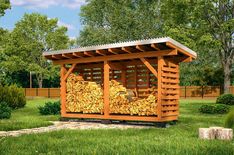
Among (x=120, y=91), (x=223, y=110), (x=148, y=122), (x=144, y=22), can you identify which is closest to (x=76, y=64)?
(x=120, y=91)

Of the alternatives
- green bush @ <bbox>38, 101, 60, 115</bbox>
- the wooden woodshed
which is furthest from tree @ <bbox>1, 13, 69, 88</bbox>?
the wooden woodshed

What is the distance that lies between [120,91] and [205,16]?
1828cm

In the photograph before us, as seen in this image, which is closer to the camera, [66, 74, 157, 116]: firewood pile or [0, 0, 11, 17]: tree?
[66, 74, 157, 116]: firewood pile

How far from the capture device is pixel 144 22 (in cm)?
5044

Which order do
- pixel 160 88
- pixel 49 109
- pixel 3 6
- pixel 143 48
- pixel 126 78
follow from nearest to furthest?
pixel 160 88
pixel 143 48
pixel 126 78
pixel 49 109
pixel 3 6

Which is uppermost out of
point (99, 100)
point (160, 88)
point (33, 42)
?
point (33, 42)

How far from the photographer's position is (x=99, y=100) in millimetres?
17391

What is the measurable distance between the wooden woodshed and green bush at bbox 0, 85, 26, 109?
33.1 feet

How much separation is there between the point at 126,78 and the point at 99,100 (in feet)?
6.09

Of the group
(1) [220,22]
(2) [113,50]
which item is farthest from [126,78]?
(1) [220,22]

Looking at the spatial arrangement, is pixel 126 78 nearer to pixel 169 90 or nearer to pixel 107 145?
pixel 169 90

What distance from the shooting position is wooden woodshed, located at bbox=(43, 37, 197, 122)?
1541 cm

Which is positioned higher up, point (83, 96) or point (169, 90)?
point (169, 90)

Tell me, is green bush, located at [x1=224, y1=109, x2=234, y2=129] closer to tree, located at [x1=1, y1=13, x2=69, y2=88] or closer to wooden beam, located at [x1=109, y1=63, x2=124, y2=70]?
wooden beam, located at [x1=109, y1=63, x2=124, y2=70]
